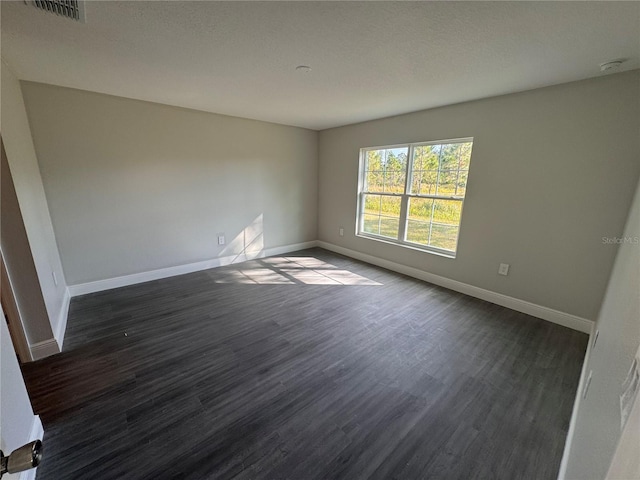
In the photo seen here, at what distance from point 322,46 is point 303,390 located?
245 cm

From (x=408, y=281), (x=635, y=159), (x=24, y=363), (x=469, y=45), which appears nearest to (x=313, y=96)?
(x=469, y=45)

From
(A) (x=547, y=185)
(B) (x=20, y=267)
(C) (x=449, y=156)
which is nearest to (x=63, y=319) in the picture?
(B) (x=20, y=267)

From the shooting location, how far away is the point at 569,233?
262 cm

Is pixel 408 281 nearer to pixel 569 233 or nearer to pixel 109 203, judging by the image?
pixel 569 233

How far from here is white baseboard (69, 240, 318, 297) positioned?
330cm

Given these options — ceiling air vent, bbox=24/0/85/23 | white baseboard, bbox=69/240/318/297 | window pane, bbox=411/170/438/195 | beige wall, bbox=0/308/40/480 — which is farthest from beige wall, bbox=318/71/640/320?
beige wall, bbox=0/308/40/480

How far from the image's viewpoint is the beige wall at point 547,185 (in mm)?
2328

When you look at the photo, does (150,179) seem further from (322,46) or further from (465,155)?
(465,155)

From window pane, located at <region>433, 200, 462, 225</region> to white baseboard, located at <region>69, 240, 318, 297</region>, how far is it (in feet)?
9.18

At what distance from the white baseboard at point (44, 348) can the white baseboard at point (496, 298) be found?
13.1 feet

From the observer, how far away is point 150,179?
3.56 metres

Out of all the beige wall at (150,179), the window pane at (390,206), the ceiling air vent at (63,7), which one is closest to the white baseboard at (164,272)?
the beige wall at (150,179)

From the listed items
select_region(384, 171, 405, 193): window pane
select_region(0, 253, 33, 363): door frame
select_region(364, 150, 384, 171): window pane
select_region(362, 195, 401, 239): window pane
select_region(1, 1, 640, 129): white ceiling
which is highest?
select_region(1, 1, 640, 129): white ceiling

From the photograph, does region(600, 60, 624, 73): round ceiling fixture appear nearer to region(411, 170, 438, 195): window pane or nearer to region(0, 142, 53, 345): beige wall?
region(411, 170, 438, 195): window pane
